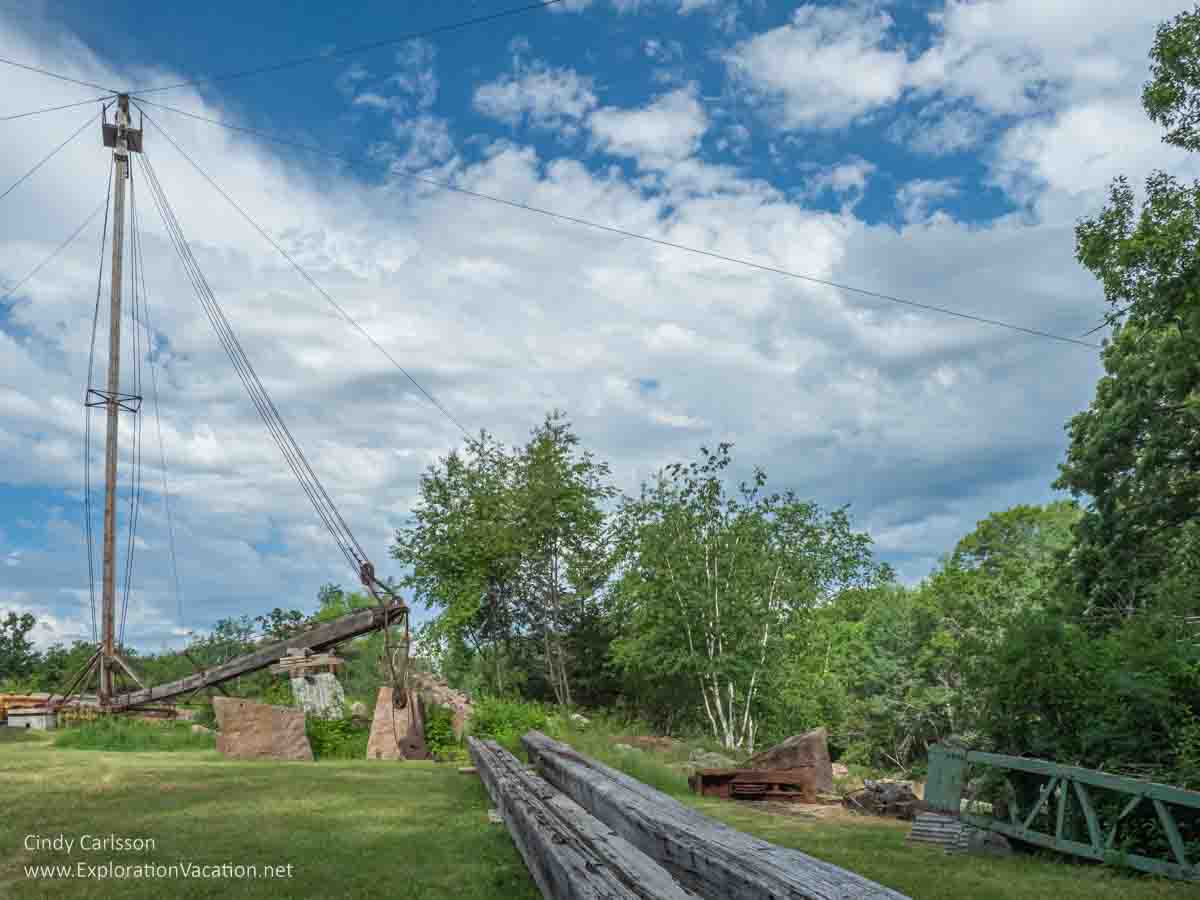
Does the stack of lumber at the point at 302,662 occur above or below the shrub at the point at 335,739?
above

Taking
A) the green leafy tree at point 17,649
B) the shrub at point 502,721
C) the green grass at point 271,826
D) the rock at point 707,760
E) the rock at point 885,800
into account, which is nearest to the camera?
the green grass at point 271,826

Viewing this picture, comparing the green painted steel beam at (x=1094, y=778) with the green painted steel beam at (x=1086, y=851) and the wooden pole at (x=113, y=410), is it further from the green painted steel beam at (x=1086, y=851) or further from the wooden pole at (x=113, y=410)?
the wooden pole at (x=113, y=410)

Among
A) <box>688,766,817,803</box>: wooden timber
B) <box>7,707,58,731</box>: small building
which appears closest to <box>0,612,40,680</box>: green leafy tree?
<box>7,707,58,731</box>: small building

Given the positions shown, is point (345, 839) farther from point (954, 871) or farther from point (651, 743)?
point (651, 743)

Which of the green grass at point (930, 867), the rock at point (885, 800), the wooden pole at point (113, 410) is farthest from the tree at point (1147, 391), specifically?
the wooden pole at point (113, 410)

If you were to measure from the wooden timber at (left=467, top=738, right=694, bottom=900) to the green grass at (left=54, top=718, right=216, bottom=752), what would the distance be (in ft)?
36.3

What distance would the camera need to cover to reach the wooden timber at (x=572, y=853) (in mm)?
4797

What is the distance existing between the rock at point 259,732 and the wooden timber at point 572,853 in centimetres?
821

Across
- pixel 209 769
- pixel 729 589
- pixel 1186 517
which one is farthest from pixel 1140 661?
pixel 729 589

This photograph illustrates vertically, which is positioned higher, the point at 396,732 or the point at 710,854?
the point at 710,854

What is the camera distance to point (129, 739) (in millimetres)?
17328

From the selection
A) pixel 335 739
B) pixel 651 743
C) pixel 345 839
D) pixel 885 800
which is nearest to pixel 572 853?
pixel 345 839

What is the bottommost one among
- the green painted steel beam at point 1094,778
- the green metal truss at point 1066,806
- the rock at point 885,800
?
the rock at point 885,800

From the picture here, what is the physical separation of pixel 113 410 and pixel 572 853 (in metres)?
20.3
